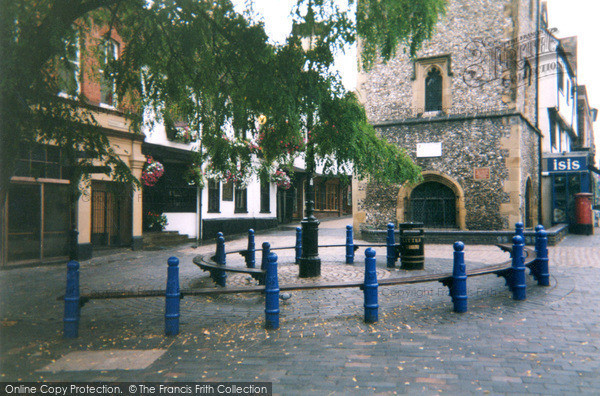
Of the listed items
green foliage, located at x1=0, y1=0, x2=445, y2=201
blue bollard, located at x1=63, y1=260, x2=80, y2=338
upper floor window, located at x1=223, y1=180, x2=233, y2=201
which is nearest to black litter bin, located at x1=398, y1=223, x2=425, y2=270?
green foliage, located at x1=0, y1=0, x2=445, y2=201

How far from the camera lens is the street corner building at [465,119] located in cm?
1620

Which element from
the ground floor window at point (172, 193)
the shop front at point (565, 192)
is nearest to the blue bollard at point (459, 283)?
the ground floor window at point (172, 193)

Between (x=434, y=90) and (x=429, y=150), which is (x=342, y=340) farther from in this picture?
(x=434, y=90)

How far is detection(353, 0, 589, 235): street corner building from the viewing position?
53.2 ft

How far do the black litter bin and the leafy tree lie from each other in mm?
3654

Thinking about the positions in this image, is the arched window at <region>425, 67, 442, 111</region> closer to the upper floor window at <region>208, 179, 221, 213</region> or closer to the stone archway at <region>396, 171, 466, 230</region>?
the stone archway at <region>396, 171, 466, 230</region>

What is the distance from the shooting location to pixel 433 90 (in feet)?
58.0

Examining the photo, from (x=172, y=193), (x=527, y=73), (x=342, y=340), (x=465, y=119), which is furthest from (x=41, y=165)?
(x=527, y=73)

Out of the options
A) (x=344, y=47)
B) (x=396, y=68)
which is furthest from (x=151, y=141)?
(x=344, y=47)

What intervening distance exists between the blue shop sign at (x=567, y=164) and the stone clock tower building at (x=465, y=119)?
1.79 metres

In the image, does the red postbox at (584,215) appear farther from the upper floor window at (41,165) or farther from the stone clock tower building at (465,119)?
the upper floor window at (41,165)

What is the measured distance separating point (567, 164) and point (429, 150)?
6715 mm

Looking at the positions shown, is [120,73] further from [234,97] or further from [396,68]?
[396,68]

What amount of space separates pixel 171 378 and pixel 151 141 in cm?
1433
